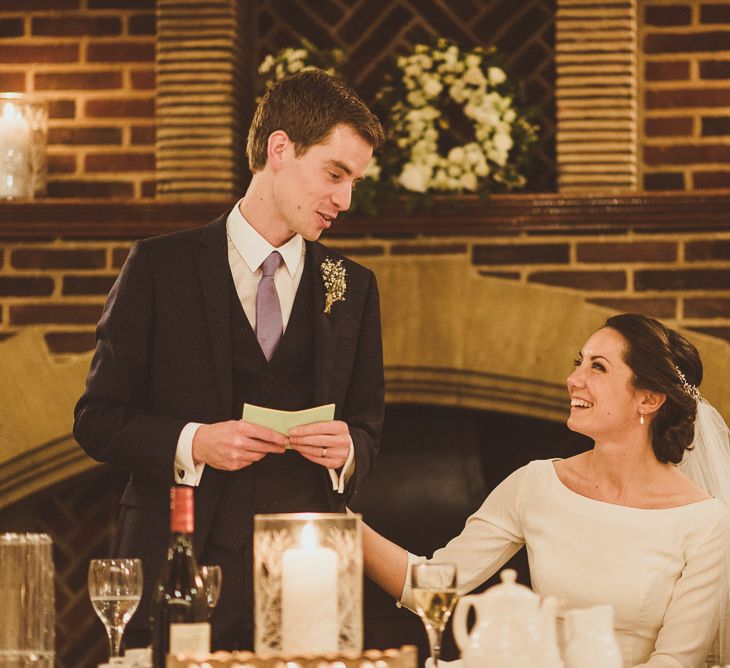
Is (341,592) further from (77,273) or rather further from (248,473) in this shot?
(77,273)

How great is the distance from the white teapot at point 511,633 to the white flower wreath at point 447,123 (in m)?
2.30

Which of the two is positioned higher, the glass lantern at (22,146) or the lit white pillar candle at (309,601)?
the glass lantern at (22,146)

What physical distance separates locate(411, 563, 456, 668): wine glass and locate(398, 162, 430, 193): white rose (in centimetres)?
217

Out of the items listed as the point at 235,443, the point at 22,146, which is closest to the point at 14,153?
the point at 22,146

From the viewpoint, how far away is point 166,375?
6.95 ft

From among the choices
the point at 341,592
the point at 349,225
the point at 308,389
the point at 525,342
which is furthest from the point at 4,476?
the point at 341,592

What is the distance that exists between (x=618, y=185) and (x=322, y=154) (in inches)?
69.0

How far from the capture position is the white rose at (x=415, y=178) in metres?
3.65

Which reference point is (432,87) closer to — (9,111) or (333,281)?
(9,111)

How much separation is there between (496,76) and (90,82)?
135cm

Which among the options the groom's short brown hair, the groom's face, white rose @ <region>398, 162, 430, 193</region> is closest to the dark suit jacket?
the groom's face

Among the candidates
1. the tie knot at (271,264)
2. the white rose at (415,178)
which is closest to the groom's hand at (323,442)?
the tie knot at (271,264)

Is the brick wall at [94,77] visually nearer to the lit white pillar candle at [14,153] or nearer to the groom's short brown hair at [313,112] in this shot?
the lit white pillar candle at [14,153]

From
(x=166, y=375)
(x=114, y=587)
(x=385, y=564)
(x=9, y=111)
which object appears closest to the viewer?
(x=114, y=587)
